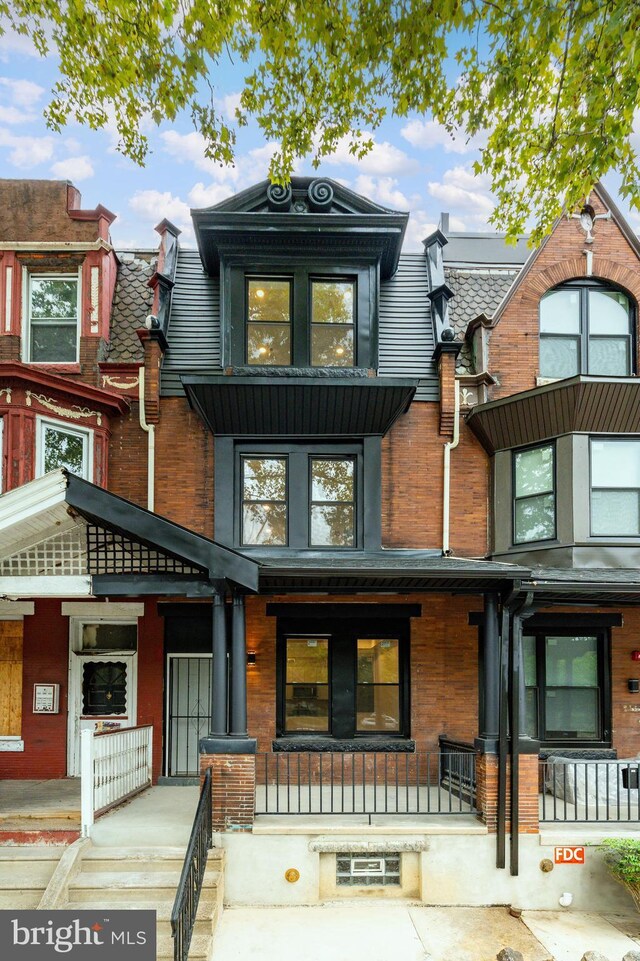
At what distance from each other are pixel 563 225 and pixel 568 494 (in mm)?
4866

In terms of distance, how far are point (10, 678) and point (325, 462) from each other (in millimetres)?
6317

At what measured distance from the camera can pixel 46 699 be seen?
36.7ft

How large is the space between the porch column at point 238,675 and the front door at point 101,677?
333 cm

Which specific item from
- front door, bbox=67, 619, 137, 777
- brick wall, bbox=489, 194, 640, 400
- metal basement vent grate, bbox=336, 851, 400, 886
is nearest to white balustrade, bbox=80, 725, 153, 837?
front door, bbox=67, 619, 137, 777

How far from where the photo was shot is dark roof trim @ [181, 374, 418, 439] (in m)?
10.9

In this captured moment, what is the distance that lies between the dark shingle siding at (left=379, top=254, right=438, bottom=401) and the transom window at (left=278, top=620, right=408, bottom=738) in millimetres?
4199

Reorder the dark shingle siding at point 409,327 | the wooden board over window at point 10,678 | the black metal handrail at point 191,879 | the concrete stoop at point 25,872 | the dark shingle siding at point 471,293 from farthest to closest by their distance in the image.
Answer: the dark shingle siding at point 471,293 < the dark shingle siding at point 409,327 < the wooden board over window at point 10,678 < the concrete stoop at point 25,872 < the black metal handrail at point 191,879

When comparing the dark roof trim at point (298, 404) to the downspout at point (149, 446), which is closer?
the dark roof trim at point (298, 404)

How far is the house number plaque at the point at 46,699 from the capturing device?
1117 cm

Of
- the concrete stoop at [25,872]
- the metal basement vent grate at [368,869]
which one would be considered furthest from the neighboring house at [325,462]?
the concrete stoop at [25,872]

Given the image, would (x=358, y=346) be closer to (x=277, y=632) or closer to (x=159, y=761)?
(x=277, y=632)

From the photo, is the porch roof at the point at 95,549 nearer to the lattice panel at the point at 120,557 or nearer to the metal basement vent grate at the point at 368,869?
the lattice panel at the point at 120,557

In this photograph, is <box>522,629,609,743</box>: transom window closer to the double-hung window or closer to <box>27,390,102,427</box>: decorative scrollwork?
the double-hung window

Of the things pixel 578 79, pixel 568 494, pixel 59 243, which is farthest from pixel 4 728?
pixel 578 79
